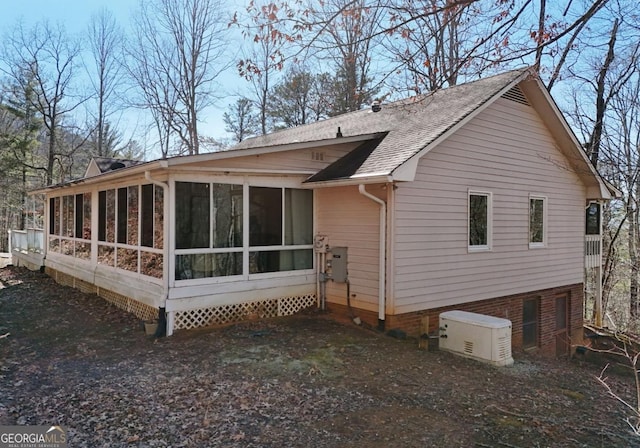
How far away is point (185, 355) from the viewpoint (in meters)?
6.77

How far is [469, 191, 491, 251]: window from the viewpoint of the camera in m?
9.71

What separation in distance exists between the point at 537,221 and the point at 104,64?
25.6 meters

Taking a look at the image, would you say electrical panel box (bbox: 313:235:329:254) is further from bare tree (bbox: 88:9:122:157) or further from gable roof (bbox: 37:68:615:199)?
bare tree (bbox: 88:9:122:157)

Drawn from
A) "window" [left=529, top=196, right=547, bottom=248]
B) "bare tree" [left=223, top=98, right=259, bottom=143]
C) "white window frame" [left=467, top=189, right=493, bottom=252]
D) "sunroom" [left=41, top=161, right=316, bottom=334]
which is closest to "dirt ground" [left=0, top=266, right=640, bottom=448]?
"sunroom" [left=41, top=161, right=316, bottom=334]

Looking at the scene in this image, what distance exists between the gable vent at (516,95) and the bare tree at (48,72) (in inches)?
940

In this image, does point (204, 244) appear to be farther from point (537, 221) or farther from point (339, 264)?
point (537, 221)

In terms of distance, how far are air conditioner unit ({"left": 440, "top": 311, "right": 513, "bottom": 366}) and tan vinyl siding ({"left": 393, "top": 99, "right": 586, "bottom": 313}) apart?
0.91 m

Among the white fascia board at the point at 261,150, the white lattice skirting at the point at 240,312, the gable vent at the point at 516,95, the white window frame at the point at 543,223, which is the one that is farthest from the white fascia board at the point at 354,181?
the white window frame at the point at 543,223

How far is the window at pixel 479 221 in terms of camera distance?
31.9 ft

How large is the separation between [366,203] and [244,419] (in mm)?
4939

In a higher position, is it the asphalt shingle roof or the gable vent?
the gable vent

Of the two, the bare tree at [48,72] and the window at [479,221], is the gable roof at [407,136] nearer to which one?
the window at [479,221]

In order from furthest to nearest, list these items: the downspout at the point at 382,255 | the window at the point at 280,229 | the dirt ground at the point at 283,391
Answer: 1. the window at the point at 280,229
2. the downspout at the point at 382,255
3. the dirt ground at the point at 283,391

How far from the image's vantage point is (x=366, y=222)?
8.62 m
